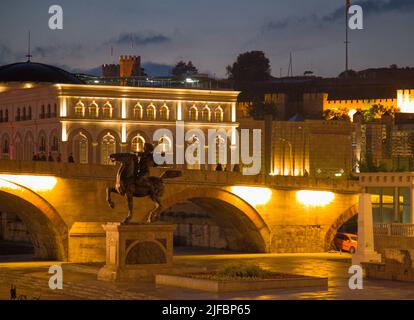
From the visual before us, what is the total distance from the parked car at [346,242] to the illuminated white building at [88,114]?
39.5 meters

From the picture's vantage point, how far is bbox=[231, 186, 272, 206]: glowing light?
7362 cm

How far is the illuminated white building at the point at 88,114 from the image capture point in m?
114

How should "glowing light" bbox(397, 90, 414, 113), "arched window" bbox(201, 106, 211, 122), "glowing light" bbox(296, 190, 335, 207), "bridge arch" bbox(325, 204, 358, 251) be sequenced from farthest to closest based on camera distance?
"glowing light" bbox(397, 90, 414, 113) < "arched window" bbox(201, 106, 211, 122) < "bridge arch" bbox(325, 204, 358, 251) < "glowing light" bbox(296, 190, 335, 207)

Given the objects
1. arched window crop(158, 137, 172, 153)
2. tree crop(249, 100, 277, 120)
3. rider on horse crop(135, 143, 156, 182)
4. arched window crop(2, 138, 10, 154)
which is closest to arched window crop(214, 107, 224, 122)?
arched window crop(158, 137, 172, 153)

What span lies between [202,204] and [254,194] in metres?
3.73

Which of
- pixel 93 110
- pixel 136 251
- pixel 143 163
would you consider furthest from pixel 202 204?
pixel 93 110

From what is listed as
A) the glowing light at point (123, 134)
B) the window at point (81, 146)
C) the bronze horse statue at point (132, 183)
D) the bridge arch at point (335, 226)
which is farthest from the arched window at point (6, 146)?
the bronze horse statue at point (132, 183)

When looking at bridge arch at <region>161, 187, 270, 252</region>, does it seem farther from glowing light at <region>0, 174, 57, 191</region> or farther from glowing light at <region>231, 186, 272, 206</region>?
glowing light at <region>0, 174, 57, 191</region>

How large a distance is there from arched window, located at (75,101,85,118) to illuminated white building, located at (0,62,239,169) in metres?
0.08

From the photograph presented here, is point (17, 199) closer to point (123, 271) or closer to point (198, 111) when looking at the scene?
point (123, 271)

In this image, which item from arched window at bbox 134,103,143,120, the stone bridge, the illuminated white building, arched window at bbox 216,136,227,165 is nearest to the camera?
the stone bridge

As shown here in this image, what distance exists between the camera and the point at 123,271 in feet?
160

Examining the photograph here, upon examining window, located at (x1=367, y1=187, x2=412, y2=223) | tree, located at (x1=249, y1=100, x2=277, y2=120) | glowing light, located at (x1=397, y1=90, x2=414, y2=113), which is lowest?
window, located at (x1=367, y1=187, x2=412, y2=223)
